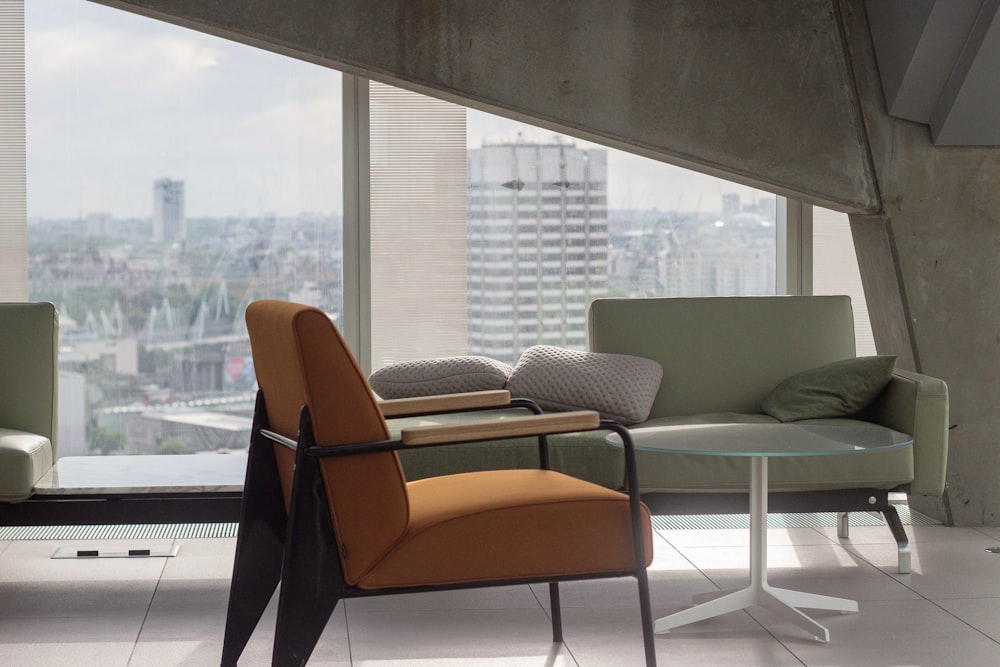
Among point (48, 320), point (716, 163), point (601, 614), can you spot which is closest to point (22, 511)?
point (48, 320)

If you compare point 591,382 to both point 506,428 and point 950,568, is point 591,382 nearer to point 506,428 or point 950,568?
point 950,568

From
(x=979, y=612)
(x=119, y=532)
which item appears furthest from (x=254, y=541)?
(x=979, y=612)

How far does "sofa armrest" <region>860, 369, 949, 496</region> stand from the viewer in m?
3.63

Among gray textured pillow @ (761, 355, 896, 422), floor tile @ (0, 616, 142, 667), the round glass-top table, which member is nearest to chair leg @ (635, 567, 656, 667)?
the round glass-top table

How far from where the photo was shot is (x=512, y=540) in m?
2.28

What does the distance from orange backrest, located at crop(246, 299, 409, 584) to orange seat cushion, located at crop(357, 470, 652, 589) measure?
5cm

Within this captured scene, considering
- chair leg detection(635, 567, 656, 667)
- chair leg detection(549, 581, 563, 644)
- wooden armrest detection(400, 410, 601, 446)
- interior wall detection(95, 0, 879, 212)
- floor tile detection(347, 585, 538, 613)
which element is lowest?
floor tile detection(347, 585, 538, 613)

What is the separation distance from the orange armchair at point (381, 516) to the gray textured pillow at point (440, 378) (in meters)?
1.64

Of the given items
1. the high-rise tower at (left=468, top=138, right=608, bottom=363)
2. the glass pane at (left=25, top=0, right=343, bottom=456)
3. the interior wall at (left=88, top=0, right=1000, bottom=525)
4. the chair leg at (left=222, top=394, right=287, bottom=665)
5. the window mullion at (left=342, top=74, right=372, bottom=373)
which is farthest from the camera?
the high-rise tower at (left=468, top=138, right=608, bottom=363)

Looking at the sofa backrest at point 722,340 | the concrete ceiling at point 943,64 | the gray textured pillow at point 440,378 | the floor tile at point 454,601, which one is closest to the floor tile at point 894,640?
the floor tile at point 454,601

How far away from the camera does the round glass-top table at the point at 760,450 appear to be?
2715mm

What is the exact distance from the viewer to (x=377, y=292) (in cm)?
514

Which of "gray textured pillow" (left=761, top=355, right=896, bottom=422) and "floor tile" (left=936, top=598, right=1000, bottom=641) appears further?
"gray textured pillow" (left=761, top=355, right=896, bottom=422)

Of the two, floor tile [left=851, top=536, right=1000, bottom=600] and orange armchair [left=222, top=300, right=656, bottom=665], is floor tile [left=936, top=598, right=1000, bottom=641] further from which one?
orange armchair [left=222, top=300, right=656, bottom=665]
